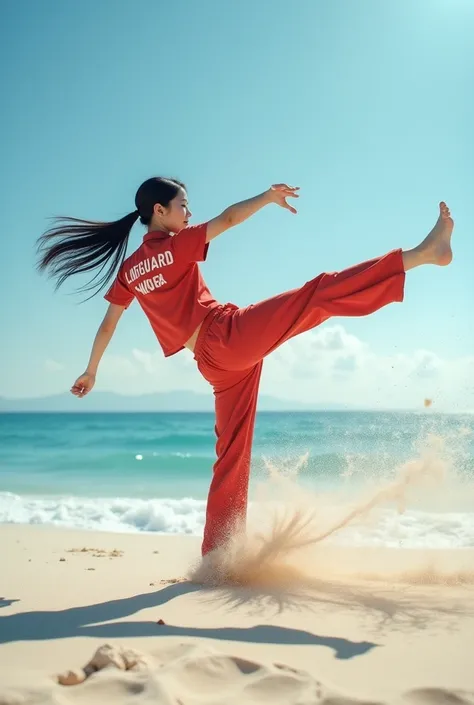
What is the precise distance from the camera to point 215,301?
3.80 meters

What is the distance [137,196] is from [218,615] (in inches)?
97.6

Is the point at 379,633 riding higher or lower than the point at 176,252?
lower

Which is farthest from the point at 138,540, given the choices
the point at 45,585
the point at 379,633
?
the point at 379,633

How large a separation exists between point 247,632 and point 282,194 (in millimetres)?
2111

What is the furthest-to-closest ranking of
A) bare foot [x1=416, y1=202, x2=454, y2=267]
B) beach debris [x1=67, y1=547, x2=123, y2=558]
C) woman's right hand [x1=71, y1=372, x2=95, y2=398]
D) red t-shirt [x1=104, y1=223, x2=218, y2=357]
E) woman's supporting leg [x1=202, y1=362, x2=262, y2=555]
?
beach debris [x1=67, y1=547, x2=123, y2=558] < woman's right hand [x1=71, y1=372, x2=95, y2=398] < woman's supporting leg [x1=202, y1=362, x2=262, y2=555] < red t-shirt [x1=104, y1=223, x2=218, y2=357] < bare foot [x1=416, y1=202, x2=454, y2=267]

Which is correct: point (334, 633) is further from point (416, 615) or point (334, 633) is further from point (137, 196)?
point (137, 196)

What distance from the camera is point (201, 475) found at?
53.5 ft

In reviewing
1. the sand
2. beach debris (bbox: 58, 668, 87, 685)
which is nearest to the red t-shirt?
the sand

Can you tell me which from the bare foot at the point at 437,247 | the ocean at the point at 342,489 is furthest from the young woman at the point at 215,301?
the ocean at the point at 342,489

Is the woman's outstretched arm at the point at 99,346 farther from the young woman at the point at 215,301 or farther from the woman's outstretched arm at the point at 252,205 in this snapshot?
the woman's outstretched arm at the point at 252,205

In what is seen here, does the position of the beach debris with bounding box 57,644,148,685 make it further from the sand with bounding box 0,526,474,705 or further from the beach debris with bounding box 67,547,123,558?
the beach debris with bounding box 67,547,123,558

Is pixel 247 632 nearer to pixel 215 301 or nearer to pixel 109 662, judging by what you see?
pixel 109 662

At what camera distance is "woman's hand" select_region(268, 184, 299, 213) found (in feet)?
11.0

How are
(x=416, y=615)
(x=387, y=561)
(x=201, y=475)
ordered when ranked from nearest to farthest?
(x=416, y=615) → (x=387, y=561) → (x=201, y=475)
